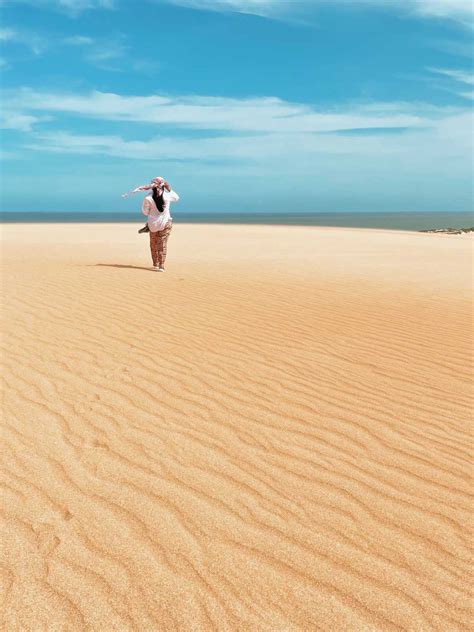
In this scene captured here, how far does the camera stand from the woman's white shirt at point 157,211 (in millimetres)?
12109

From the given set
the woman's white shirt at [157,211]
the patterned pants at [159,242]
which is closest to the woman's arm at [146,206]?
the woman's white shirt at [157,211]

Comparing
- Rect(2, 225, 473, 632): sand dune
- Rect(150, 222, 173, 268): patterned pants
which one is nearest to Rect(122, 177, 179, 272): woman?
Rect(150, 222, 173, 268): patterned pants

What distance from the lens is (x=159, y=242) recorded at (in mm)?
12922

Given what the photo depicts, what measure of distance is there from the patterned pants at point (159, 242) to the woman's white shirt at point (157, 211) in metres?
0.16

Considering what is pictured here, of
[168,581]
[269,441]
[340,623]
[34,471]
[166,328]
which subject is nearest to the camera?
[340,623]

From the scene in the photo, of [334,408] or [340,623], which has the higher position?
[334,408]

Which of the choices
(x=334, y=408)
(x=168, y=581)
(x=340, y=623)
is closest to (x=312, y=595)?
(x=340, y=623)

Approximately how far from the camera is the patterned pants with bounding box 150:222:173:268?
12562 millimetres

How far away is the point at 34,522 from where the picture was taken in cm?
305

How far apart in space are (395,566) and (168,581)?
45.7 inches

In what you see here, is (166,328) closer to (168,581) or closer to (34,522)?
(34,522)

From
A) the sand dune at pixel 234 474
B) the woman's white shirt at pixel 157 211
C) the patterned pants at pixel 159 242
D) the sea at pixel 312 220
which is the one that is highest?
the sea at pixel 312 220

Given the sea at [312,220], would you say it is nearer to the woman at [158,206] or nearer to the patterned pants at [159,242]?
the patterned pants at [159,242]

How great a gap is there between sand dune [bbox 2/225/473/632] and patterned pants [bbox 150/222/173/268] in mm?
5024
